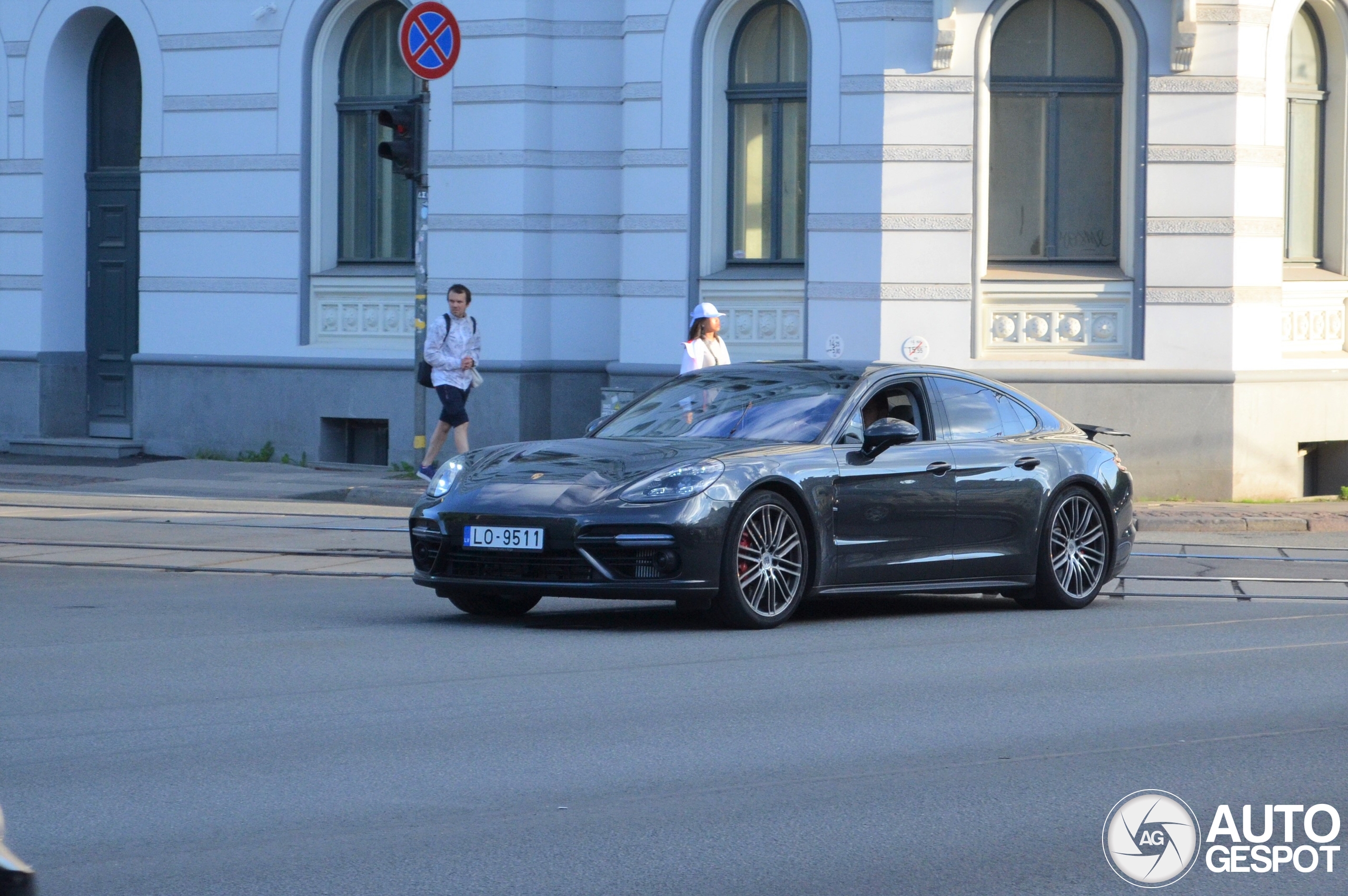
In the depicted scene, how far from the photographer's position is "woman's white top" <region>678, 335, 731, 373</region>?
15.7 m

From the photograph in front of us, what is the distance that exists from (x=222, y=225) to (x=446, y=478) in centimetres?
1176

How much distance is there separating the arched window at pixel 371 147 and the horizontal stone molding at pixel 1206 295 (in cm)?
763

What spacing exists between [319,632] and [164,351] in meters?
12.6

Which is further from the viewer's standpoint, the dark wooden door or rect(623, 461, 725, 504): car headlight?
the dark wooden door

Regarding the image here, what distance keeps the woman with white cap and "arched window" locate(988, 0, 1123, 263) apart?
3626 mm

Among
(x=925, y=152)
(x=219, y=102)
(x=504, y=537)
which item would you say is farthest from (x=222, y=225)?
(x=504, y=537)

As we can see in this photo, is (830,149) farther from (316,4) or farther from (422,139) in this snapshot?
(316,4)

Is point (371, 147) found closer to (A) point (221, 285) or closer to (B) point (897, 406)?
(A) point (221, 285)

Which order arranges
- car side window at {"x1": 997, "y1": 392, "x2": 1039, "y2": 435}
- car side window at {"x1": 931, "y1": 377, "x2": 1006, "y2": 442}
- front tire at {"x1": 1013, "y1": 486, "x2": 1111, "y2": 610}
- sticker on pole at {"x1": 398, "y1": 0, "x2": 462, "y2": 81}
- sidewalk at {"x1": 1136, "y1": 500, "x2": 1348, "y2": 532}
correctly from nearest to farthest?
car side window at {"x1": 931, "y1": 377, "x2": 1006, "y2": 442} < front tire at {"x1": 1013, "y1": 486, "x2": 1111, "y2": 610} < car side window at {"x1": 997, "y1": 392, "x2": 1039, "y2": 435} < sidewalk at {"x1": 1136, "y1": 500, "x2": 1348, "y2": 532} < sticker on pole at {"x1": 398, "y1": 0, "x2": 462, "y2": 81}

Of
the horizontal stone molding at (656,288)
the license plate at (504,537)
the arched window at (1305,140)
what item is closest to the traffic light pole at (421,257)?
the horizontal stone molding at (656,288)

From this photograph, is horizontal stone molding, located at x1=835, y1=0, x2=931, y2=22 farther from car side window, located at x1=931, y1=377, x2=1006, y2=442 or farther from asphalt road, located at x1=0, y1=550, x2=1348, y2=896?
asphalt road, located at x1=0, y1=550, x2=1348, y2=896

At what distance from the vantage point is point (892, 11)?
58.2 ft

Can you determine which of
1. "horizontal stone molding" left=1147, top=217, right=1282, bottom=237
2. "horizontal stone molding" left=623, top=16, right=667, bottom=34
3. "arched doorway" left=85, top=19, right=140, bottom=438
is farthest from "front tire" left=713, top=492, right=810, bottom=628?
"arched doorway" left=85, top=19, right=140, bottom=438

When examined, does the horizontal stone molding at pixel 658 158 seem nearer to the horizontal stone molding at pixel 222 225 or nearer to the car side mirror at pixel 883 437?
the horizontal stone molding at pixel 222 225
